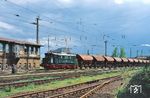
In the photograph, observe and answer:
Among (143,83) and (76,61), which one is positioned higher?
(76,61)

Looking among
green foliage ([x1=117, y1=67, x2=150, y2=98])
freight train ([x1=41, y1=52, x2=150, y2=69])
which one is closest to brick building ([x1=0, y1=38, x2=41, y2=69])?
freight train ([x1=41, y1=52, x2=150, y2=69])

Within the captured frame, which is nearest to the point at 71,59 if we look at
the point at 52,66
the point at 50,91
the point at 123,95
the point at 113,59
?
the point at 52,66

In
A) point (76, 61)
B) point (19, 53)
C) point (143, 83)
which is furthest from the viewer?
point (76, 61)

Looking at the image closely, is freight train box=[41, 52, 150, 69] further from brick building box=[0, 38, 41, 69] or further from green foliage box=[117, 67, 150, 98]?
green foliage box=[117, 67, 150, 98]

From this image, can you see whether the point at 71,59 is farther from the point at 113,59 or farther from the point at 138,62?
the point at 138,62

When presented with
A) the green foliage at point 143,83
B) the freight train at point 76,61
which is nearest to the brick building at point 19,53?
the freight train at point 76,61

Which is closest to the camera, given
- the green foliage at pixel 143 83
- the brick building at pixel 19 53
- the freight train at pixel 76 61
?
the green foliage at pixel 143 83

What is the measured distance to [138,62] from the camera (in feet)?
364

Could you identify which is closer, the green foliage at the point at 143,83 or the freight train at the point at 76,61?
the green foliage at the point at 143,83

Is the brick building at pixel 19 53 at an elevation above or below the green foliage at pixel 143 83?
above

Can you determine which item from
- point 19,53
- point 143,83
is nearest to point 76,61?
point 19,53

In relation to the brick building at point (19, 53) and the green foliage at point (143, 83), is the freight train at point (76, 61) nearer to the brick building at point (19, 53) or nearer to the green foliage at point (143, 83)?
the brick building at point (19, 53)

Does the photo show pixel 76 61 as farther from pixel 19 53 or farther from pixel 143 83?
pixel 143 83

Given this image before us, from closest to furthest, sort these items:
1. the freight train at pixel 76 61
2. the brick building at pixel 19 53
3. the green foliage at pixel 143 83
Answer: the green foliage at pixel 143 83 → the brick building at pixel 19 53 → the freight train at pixel 76 61
